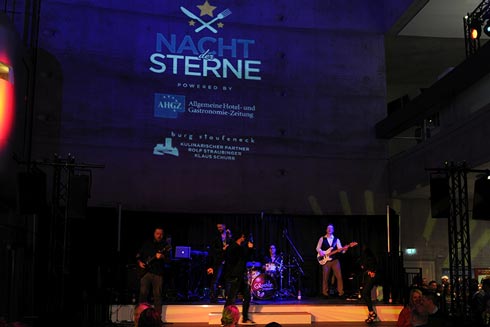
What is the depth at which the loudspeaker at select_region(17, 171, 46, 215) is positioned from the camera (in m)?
10.2

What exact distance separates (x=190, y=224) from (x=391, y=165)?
5.45 metres

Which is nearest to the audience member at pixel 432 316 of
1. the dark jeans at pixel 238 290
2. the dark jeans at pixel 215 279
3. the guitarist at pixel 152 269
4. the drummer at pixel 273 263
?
the dark jeans at pixel 238 290

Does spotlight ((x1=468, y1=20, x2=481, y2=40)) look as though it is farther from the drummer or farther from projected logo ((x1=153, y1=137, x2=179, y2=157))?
projected logo ((x1=153, y1=137, x2=179, y2=157))

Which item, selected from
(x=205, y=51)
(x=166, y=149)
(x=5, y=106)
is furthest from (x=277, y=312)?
(x=205, y=51)

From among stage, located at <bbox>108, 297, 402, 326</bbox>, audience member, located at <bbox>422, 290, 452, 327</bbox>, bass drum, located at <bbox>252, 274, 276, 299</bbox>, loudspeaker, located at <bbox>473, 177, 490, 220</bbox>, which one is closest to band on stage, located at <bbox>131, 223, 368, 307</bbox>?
bass drum, located at <bbox>252, 274, 276, 299</bbox>

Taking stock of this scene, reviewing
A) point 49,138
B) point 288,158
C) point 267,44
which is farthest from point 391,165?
point 49,138

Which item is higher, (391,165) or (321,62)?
(321,62)

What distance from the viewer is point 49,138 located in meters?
14.1

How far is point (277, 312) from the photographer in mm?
11398

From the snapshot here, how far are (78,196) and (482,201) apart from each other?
7.43 metres

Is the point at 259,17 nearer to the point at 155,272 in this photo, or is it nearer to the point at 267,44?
the point at 267,44

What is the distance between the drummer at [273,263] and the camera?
13.1 m

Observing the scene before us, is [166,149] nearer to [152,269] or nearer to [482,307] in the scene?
[152,269]

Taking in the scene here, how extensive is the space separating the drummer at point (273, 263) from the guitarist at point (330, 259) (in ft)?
3.19
